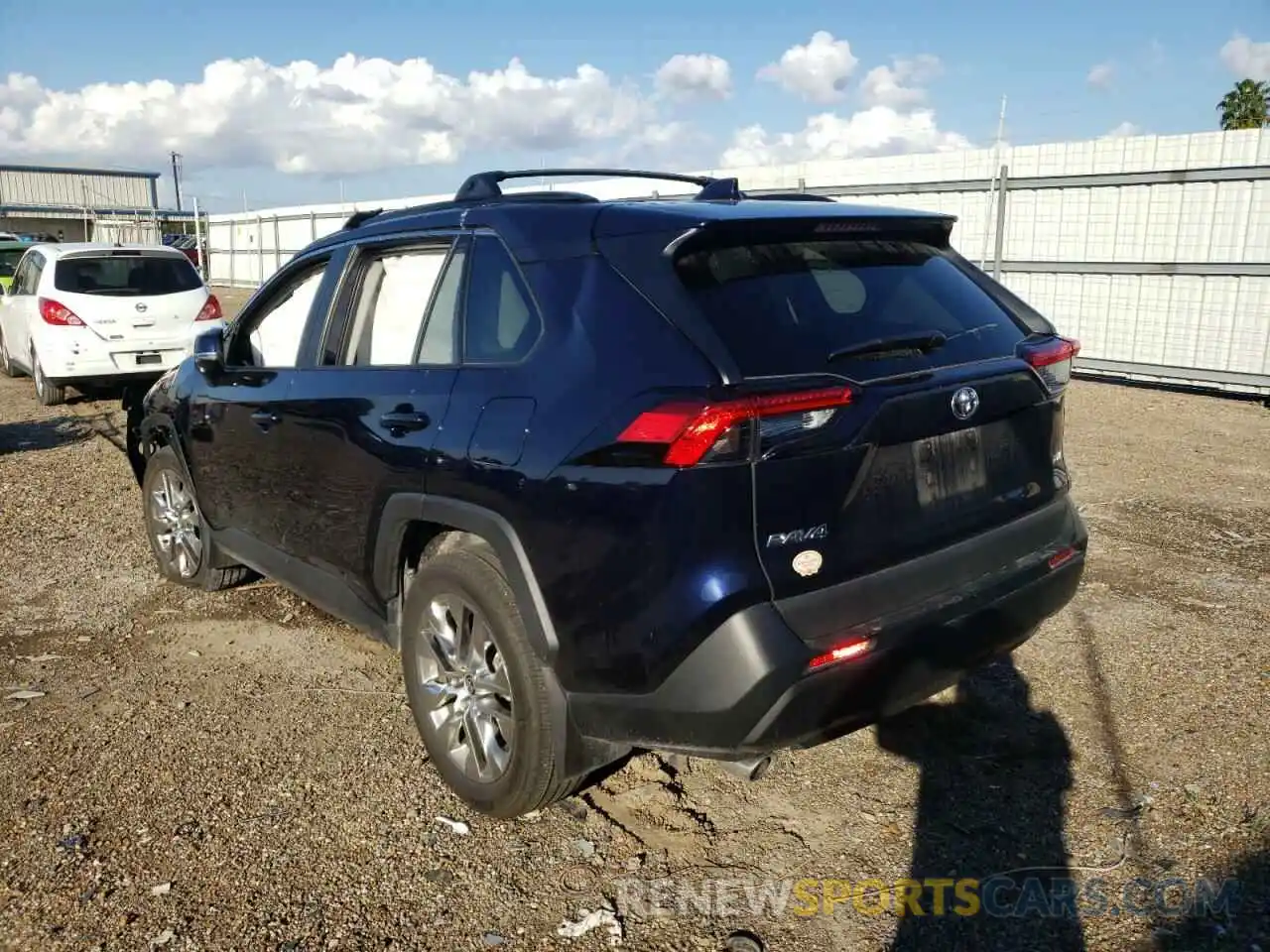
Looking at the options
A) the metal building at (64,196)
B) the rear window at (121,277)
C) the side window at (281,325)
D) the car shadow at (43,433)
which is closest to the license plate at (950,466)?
the side window at (281,325)

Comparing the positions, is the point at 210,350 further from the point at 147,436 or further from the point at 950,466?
the point at 950,466

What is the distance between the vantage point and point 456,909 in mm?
2725

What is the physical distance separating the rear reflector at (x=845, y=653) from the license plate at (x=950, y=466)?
0.45 m

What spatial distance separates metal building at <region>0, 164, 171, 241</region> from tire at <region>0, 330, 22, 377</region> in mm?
56519

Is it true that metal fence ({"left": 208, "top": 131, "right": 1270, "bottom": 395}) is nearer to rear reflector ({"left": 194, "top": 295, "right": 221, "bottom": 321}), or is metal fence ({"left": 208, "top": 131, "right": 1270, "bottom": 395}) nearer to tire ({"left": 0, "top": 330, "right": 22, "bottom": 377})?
rear reflector ({"left": 194, "top": 295, "right": 221, "bottom": 321})

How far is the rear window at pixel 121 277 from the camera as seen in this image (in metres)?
10.6

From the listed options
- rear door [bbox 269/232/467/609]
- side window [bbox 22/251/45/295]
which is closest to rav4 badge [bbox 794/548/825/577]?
rear door [bbox 269/232/467/609]

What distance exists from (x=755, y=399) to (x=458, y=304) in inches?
49.1

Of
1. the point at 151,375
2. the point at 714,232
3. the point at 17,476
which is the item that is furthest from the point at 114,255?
the point at 714,232

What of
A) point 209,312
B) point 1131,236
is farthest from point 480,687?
point 1131,236

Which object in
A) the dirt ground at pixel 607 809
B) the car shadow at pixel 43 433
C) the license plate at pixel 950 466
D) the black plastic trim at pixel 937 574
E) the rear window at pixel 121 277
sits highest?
the rear window at pixel 121 277

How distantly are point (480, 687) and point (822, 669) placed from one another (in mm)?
1114

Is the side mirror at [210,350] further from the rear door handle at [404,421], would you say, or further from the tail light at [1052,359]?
the tail light at [1052,359]

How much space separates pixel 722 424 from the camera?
2365 mm
